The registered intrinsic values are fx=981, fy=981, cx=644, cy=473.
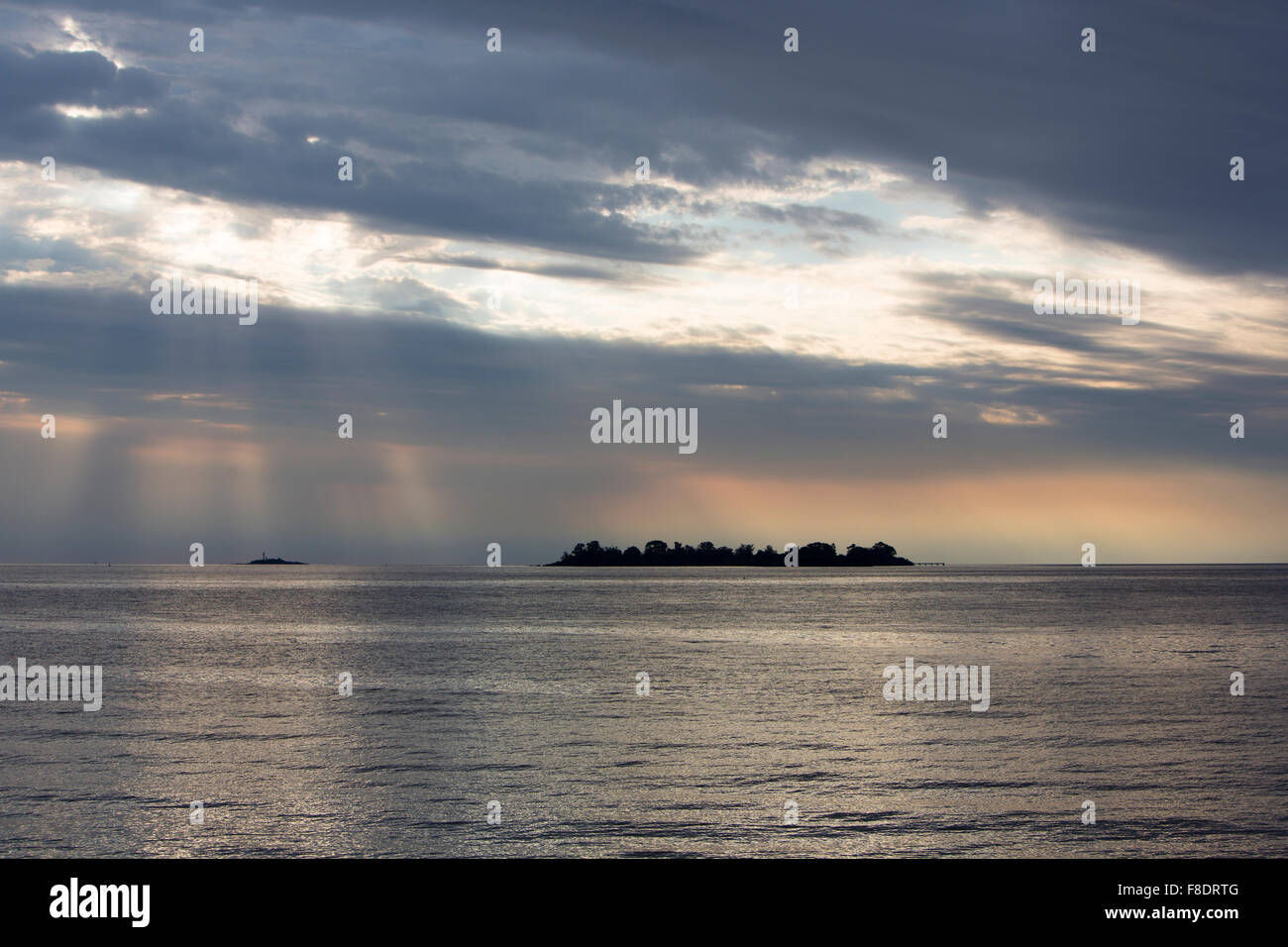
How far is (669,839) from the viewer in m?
18.2

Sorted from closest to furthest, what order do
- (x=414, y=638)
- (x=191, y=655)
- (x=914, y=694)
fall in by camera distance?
(x=914, y=694) → (x=191, y=655) → (x=414, y=638)
